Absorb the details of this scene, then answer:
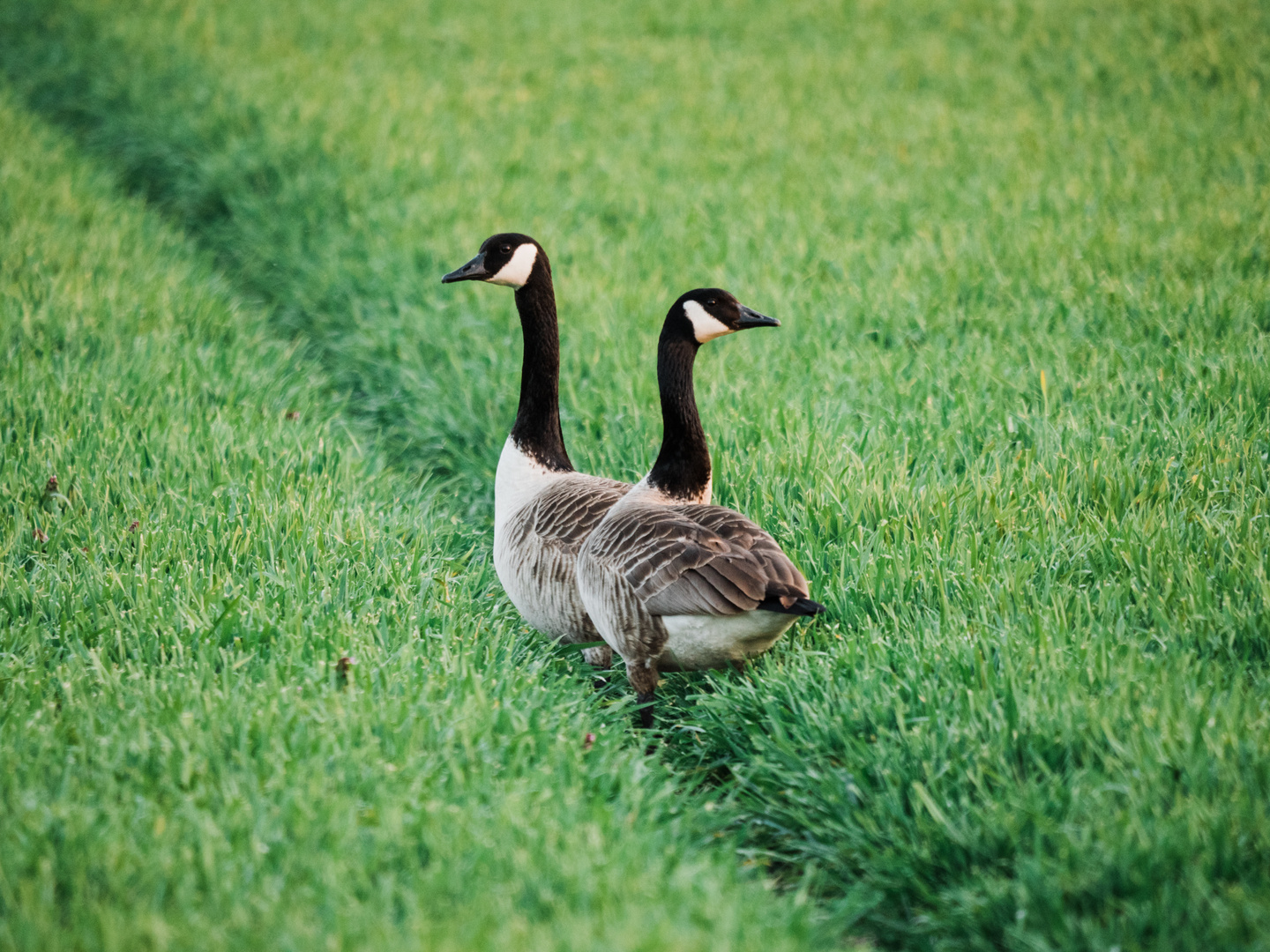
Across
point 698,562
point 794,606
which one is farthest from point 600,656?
point 794,606

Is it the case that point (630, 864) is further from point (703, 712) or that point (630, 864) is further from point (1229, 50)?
point (1229, 50)

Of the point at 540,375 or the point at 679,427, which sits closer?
the point at 679,427

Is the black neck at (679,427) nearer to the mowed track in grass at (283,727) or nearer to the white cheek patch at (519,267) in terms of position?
the mowed track in grass at (283,727)

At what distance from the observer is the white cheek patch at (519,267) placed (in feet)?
16.3

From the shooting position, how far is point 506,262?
497 cm

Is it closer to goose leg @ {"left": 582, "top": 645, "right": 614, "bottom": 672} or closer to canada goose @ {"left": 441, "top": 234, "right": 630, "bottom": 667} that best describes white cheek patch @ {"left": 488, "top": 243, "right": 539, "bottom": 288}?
canada goose @ {"left": 441, "top": 234, "right": 630, "bottom": 667}

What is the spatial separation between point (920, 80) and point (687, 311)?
10011 millimetres

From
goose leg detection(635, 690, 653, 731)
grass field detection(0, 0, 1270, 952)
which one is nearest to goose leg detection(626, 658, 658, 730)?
goose leg detection(635, 690, 653, 731)

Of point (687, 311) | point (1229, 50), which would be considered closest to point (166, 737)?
point (687, 311)

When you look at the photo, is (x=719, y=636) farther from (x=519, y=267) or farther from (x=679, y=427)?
(x=519, y=267)

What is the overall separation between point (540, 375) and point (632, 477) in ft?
2.59

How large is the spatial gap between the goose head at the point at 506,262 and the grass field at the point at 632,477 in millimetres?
1150

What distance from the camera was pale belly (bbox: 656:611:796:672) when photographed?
3.62 meters

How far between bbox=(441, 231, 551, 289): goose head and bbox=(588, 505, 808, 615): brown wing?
63.2 inches
